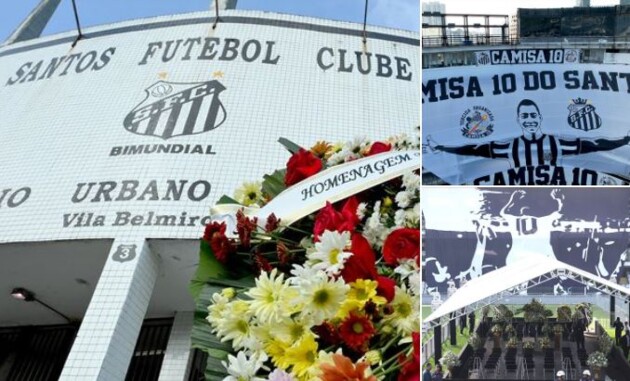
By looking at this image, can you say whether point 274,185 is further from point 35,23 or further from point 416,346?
point 35,23

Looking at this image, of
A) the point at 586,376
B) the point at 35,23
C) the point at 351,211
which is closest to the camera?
the point at 586,376

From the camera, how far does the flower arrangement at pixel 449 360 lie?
2.69 ft

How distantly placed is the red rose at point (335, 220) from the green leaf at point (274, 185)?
34cm

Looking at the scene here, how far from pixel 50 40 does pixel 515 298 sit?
6.58 metres

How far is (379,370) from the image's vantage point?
90 centimetres

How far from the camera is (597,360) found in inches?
32.7

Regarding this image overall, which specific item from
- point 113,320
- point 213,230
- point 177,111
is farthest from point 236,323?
point 177,111

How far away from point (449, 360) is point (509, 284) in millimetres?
139

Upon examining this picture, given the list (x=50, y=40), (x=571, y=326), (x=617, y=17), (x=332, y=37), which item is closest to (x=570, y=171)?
(x=617, y=17)

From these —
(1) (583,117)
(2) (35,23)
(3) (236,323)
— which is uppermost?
(2) (35,23)

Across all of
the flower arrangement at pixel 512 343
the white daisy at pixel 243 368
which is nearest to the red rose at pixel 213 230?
the white daisy at pixel 243 368

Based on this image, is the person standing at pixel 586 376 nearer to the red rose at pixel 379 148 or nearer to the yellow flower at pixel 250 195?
the red rose at pixel 379 148

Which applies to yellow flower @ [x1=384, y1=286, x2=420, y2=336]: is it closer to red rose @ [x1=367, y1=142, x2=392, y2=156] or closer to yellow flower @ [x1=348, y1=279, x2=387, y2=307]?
yellow flower @ [x1=348, y1=279, x2=387, y2=307]

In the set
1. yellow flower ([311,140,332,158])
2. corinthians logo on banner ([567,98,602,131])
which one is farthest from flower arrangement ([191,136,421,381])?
corinthians logo on banner ([567,98,602,131])
